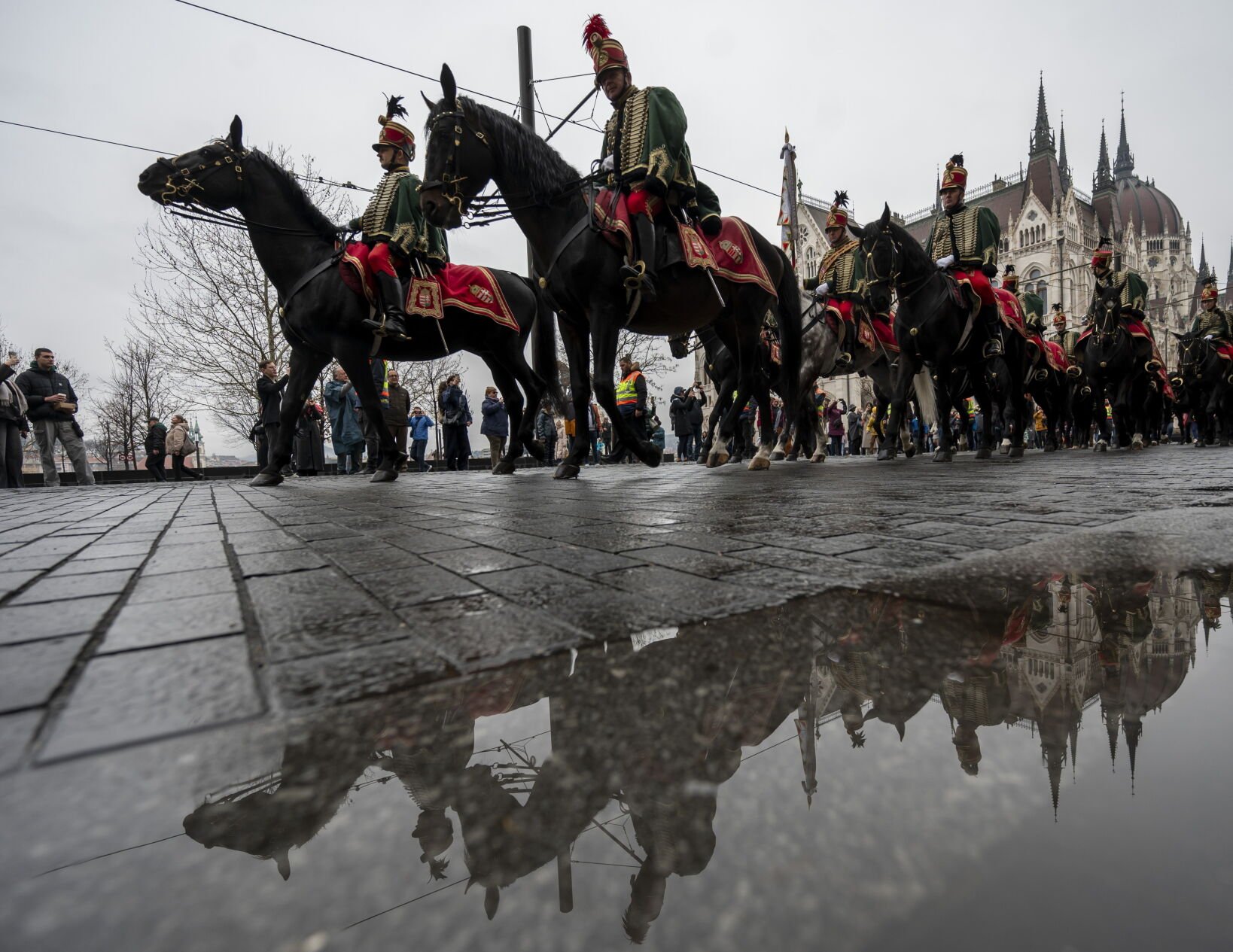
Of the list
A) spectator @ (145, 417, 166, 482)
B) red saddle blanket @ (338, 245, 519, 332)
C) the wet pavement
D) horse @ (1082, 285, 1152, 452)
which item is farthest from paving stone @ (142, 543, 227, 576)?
spectator @ (145, 417, 166, 482)

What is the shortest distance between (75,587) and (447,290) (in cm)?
652

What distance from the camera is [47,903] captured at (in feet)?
1.55

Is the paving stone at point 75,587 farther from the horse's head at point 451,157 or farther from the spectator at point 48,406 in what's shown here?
the spectator at point 48,406

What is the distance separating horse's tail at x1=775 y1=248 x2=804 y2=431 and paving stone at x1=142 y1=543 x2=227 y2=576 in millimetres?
6495

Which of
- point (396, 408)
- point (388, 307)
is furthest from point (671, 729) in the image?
point (396, 408)

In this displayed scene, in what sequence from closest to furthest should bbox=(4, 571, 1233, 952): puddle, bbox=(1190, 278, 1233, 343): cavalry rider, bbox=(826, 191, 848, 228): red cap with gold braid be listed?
bbox=(4, 571, 1233, 952): puddle, bbox=(826, 191, 848, 228): red cap with gold braid, bbox=(1190, 278, 1233, 343): cavalry rider

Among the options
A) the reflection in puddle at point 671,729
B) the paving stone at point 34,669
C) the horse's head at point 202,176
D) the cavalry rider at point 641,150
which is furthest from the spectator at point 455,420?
the reflection in puddle at point 671,729

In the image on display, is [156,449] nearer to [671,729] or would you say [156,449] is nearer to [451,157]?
[451,157]

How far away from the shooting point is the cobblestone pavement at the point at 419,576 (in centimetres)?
92

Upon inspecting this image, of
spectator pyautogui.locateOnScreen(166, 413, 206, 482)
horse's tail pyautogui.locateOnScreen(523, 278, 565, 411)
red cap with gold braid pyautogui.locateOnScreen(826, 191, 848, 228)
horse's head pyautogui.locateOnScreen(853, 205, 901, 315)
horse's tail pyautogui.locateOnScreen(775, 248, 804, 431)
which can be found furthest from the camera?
spectator pyautogui.locateOnScreen(166, 413, 206, 482)

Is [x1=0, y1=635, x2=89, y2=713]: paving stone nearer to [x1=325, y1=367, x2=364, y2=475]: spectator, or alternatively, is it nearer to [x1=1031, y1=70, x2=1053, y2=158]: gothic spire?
[x1=325, y1=367, x2=364, y2=475]: spectator

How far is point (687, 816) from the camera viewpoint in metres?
0.57

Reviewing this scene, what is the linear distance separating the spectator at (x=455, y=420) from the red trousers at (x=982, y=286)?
9.53 metres

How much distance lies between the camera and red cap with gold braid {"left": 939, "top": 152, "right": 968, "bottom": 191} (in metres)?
9.03
